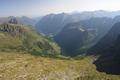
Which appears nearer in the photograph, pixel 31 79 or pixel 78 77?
pixel 31 79

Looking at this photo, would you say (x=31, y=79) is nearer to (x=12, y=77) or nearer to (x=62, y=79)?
(x=12, y=77)

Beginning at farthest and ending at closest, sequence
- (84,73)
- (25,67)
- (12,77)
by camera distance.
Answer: (84,73) < (25,67) < (12,77)

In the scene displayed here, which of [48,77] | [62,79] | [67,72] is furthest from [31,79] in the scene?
[67,72]

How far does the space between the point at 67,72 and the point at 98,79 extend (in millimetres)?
17851

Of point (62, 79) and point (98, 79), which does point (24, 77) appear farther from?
point (98, 79)

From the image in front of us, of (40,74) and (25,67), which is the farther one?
(25,67)

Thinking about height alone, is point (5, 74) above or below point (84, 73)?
above

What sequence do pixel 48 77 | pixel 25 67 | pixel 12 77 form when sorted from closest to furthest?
1. pixel 12 77
2. pixel 48 77
3. pixel 25 67

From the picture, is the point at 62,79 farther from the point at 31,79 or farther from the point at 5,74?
the point at 5,74

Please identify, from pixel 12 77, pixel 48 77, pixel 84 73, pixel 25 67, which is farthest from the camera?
pixel 84 73

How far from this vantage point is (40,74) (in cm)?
10650

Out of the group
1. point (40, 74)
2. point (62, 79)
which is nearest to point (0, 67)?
point (40, 74)

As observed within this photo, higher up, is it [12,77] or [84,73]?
[12,77]

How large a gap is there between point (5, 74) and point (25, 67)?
21.1 meters
